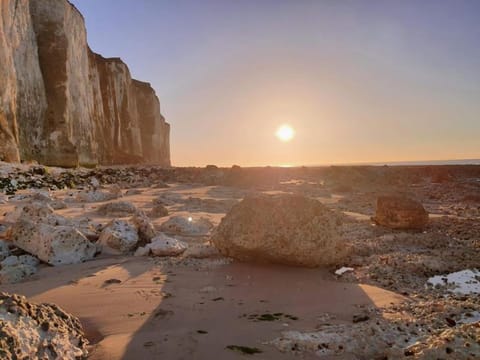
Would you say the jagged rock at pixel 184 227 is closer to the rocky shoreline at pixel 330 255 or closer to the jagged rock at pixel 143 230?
the rocky shoreline at pixel 330 255

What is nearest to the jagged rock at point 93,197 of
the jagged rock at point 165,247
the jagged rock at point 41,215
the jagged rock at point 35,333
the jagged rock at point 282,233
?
the jagged rock at point 41,215

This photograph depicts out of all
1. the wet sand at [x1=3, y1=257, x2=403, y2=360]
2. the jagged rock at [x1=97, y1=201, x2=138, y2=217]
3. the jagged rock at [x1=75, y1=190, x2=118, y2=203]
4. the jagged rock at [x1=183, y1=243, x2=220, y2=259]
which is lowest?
the wet sand at [x1=3, y1=257, x2=403, y2=360]

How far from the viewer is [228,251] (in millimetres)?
4188

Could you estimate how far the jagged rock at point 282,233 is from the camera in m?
3.95

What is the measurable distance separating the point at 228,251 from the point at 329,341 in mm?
2252

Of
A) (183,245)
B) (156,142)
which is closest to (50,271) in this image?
(183,245)

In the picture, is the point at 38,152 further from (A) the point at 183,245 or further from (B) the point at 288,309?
(B) the point at 288,309

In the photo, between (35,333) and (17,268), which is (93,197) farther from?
(35,333)

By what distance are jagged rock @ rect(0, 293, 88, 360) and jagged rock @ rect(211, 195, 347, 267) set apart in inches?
87.8

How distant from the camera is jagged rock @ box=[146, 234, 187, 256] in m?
4.34

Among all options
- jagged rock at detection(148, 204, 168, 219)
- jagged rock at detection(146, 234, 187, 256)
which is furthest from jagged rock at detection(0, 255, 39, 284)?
jagged rock at detection(148, 204, 168, 219)

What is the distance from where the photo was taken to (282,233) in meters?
3.97

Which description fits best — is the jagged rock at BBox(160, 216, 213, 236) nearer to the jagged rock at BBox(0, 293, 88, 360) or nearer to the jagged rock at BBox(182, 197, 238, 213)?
the jagged rock at BBox(182, 197, 238, 213)

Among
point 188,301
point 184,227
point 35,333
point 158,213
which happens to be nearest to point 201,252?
point 188,301
